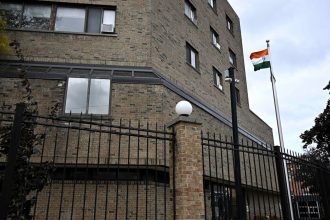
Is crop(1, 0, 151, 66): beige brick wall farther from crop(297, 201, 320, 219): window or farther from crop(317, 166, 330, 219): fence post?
crop(297, 201, 320, 219): window

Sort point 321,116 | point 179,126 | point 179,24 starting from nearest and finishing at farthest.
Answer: point 179,126 → point 179,24 → point 321,116

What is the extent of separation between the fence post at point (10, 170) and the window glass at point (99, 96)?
6.73m

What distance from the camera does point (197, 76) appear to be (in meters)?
15.8

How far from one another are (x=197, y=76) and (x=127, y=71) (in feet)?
16.1

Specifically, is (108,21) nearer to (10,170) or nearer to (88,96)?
(88,96)

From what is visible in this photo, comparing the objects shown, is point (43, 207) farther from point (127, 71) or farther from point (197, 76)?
point (197, 76)

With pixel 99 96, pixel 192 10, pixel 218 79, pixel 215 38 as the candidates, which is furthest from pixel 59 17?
pixel 215 38

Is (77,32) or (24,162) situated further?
(77,32)

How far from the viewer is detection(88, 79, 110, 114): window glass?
11170mm

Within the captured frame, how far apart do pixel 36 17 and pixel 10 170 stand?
10448 millimetres

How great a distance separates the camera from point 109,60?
480 inches

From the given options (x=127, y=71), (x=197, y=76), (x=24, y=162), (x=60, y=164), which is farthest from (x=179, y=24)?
(x=24, y=162)

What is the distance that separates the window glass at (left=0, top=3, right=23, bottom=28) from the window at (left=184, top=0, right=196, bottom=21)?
8.17m

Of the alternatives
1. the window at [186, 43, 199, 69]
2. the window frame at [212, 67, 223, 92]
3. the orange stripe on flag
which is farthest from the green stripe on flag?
the window frame at [212, 67, 223, 92]
